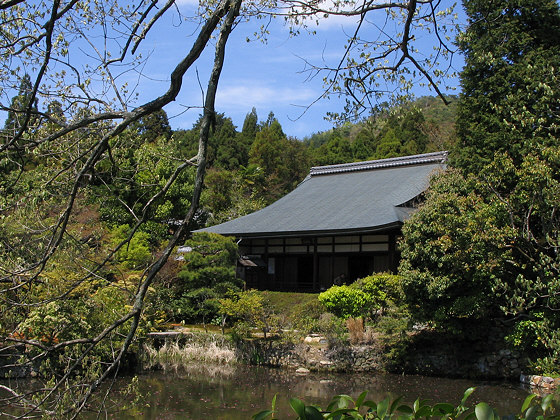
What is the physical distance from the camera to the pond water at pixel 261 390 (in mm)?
9125

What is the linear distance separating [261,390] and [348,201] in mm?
10127

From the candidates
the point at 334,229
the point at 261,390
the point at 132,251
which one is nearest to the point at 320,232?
the point at 334,229

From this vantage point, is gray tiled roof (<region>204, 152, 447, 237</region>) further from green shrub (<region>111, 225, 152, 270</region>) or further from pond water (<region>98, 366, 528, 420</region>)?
pond water (<region>98, 366, 528, 420</region>)

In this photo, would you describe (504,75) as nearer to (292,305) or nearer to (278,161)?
(292,305)

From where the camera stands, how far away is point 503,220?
10359 mm

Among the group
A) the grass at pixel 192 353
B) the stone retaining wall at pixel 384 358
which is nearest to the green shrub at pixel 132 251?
the grass at pixel 192 353

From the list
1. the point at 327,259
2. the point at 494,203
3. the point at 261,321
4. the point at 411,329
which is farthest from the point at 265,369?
the point at 327,259

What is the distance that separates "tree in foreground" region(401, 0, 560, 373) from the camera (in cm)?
987

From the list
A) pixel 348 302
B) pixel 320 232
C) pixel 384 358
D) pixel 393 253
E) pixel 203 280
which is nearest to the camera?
pixel 384 358

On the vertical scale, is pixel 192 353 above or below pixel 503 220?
below

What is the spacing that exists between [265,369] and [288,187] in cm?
2300

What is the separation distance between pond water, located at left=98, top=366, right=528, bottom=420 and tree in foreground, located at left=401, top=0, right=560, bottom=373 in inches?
47.7

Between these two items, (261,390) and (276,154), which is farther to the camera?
(276,154)

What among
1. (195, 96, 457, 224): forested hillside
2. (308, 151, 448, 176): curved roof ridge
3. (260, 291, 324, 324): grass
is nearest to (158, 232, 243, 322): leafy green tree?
(260, 291, 324, 324): grass
